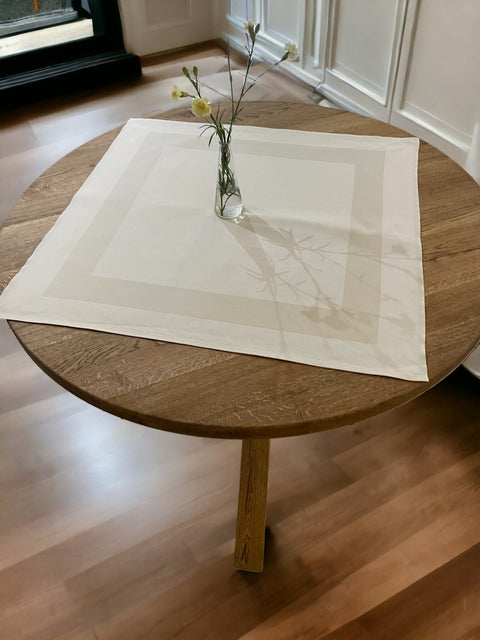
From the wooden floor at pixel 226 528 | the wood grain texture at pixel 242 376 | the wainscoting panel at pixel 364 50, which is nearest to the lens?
the wood grain texture at pixel 242 376

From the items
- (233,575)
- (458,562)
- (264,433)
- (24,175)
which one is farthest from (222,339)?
(24,175)

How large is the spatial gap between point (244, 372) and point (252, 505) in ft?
1.57

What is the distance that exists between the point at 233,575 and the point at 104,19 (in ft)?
9.60

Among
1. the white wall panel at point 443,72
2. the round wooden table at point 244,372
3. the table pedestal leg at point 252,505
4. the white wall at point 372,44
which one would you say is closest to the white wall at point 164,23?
the white wall at point 372,44

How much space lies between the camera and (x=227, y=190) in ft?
3.91

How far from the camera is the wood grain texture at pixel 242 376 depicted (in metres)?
0.88

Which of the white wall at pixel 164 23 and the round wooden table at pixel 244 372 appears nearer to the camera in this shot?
the round wooden table at pixel 244 372

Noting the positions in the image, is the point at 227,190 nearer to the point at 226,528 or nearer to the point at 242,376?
the point at 242,376

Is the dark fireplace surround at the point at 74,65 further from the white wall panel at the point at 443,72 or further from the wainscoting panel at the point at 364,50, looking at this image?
the white wall panel at the point at 443,72

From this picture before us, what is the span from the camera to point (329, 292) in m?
1.05

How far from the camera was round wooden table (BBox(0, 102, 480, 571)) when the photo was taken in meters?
0.88

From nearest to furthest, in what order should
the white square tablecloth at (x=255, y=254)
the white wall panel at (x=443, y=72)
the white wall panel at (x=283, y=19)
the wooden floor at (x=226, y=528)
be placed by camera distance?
the white square tablecloth at (x=255, y=254)
the wooden floor at (x=226, y=528)
the white wall panel at (x=443, y=72)
the white wall panel at (x=283, y=19)

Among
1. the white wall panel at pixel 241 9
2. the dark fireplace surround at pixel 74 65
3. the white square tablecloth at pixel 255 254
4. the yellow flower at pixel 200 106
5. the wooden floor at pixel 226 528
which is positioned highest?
the yellow flower at pixel 200 106

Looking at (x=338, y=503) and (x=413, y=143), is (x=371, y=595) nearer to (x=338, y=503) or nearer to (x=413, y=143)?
(x=338, y=503)
